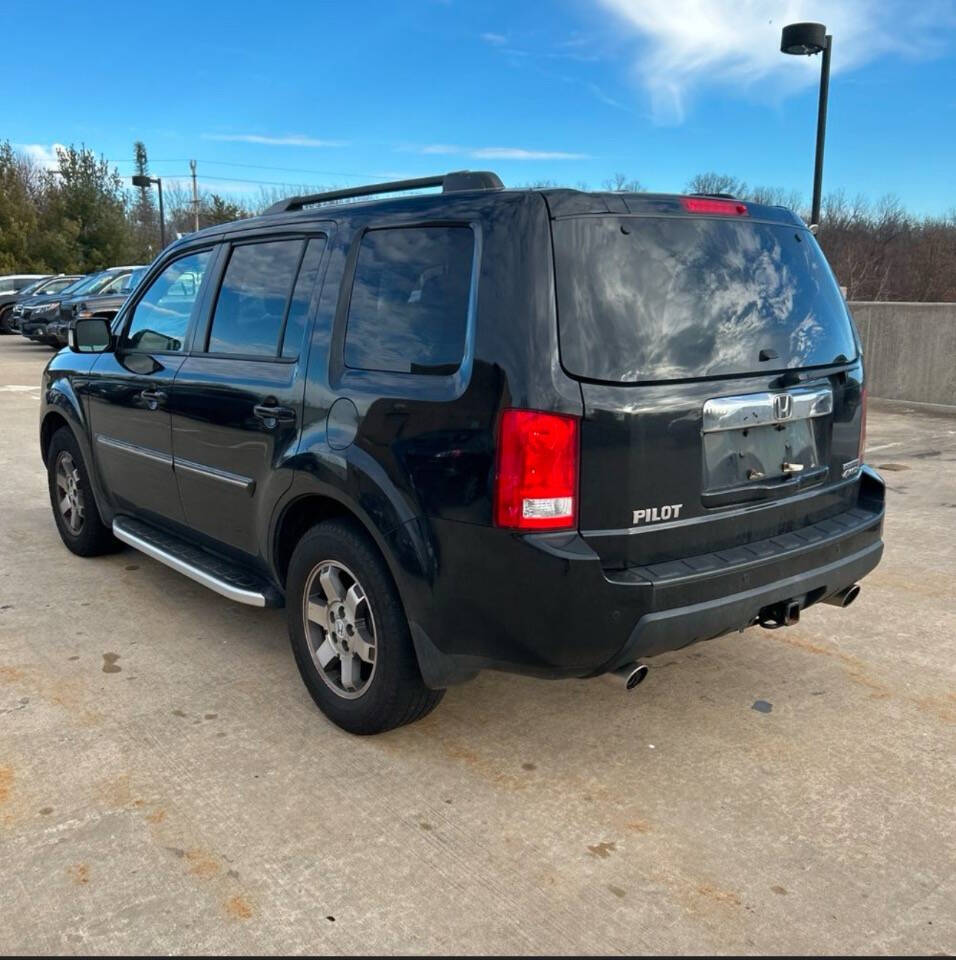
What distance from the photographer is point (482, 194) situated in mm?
2949

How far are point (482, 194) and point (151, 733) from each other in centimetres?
229

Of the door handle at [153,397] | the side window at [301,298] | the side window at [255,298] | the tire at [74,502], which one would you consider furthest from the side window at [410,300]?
the tire at [74,502]

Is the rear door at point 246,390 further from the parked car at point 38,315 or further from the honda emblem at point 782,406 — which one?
the parked car at point 38,315

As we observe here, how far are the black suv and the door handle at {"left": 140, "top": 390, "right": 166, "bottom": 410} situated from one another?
18.6 inches

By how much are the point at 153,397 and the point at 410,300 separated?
1.88 meters

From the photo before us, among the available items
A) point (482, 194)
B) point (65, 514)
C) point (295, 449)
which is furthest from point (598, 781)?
point (65, 514)

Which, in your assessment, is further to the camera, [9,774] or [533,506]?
[9,774]

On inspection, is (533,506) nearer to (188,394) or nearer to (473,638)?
(473,638)

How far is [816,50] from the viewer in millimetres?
12133

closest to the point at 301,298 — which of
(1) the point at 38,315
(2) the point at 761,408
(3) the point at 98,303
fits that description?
(2) the point at 761,408

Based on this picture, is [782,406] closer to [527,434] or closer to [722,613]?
[722,613]

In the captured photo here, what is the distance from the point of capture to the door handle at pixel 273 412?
350cm

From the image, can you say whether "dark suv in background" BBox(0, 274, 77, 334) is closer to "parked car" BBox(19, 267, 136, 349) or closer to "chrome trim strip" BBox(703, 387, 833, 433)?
"parked car" BBox(19, 267, 136, 349)

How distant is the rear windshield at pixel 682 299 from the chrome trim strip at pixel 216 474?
1.64 m
